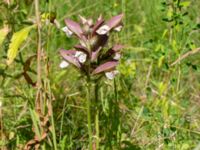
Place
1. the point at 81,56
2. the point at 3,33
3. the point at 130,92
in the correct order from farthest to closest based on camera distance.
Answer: the point at 130,92 → the point at 3,33 → the point at 81,56

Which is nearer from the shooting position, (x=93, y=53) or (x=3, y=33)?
(x=93, y=53)

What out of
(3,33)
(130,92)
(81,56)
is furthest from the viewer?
(130,92)

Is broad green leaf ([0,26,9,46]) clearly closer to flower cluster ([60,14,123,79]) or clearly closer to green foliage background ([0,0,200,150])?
green foliage background ([0,0,200,150])

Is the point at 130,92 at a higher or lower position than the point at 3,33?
lower

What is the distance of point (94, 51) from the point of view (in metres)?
1.57

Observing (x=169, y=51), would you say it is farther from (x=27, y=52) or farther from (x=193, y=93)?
(x=27, y=52)

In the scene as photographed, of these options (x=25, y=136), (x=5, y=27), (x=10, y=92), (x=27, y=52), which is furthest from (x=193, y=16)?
(x=5, y=27)

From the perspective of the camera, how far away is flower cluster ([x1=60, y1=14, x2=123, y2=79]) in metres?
1.54

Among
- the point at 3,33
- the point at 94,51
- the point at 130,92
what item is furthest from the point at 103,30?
the point at 130,92

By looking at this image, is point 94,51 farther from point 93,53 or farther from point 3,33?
point 3,33

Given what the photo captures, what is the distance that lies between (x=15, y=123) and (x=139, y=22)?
1.56 metres

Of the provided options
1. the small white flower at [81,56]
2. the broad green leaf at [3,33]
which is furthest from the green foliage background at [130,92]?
the small white flower at [81,56]

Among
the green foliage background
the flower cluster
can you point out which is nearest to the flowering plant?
the flower cluster

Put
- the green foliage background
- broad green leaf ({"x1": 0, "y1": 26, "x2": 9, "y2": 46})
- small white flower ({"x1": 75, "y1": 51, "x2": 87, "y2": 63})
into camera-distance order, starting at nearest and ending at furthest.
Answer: small white flower ({"x1": 75, "y1": 51, "x2": 87, "y2": 63}) → broad green leaf ({"x1": 0, "y1": 26, "x2": 9, "y2": 46}) → the green foliage background
